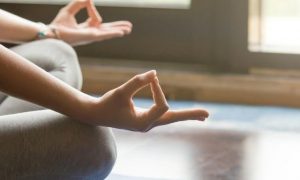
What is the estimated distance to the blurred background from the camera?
6.82 ft

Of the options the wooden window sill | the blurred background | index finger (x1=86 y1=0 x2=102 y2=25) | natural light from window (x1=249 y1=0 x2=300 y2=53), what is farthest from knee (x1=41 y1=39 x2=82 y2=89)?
natural light from window (x1=249 y1=0 x2=300 y2=53)

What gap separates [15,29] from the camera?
160cm

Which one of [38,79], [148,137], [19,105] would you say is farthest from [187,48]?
[38,79]

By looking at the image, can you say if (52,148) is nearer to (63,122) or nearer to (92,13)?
(63,122)

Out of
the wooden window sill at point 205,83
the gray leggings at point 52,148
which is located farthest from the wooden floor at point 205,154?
the gray leggings at point 52,148

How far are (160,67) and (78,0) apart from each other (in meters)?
0.82

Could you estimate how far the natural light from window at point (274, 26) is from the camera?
7.73ft

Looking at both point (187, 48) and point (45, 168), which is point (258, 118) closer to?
point (187, 48)

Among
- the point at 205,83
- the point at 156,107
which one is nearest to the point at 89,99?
the point at 156,107

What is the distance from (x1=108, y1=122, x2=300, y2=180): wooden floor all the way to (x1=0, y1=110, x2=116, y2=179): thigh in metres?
0.65

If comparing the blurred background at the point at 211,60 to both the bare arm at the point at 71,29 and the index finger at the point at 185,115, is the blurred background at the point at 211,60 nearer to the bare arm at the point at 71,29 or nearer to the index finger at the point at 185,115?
the bare arm at the point at 71,29

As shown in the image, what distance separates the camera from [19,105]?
1.40 metres

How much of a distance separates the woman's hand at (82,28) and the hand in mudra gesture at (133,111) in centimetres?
65

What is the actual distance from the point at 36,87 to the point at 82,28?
27.6 inches
